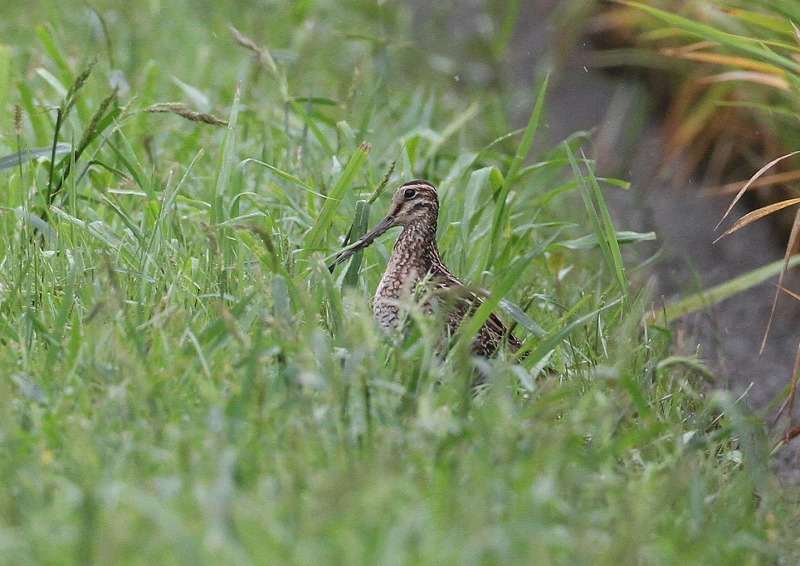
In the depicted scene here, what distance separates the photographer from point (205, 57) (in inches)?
281

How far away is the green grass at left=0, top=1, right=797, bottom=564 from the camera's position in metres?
2.49

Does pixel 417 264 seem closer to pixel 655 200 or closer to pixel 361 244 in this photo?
pixel 361 244

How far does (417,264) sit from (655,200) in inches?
139

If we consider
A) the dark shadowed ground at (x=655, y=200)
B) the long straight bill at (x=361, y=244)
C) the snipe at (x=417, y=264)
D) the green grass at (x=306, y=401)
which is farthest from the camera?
the dark shadowed ground at (x=655, y=200)

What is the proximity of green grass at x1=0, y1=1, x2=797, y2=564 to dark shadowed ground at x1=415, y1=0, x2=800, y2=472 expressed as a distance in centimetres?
69

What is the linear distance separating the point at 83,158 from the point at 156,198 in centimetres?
84

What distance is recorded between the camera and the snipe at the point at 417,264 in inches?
166

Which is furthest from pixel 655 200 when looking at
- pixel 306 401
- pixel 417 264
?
pixel 306 401

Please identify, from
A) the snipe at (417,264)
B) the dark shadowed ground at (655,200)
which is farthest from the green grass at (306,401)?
the dark shadowed ground at (655,200)

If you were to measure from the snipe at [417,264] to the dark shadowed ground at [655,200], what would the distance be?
691 mm

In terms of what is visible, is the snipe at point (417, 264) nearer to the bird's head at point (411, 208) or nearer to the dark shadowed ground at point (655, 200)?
the bird's head at point (411, 208)

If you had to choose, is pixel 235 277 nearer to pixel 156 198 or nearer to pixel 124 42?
pixel 156 198

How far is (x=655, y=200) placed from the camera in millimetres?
7633

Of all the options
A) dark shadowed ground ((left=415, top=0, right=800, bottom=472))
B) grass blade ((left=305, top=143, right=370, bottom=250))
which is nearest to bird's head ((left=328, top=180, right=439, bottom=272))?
grass blade ((left=305, top=143, right=370, bottom=250))
